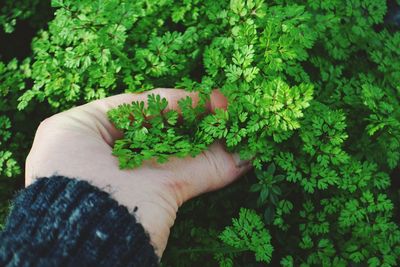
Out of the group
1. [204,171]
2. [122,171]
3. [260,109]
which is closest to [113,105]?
[122,171]

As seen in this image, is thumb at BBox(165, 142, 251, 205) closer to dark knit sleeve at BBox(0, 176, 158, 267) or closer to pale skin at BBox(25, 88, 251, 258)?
pale skin at BBox(25, 88, 251, 258)

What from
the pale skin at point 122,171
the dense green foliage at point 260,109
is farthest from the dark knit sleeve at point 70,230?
the dense green foliage at point 260,109

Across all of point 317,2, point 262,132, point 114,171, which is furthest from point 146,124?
point 317,2

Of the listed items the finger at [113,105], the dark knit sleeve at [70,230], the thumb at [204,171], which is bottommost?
the thumb at [204,171]

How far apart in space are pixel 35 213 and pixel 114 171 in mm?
377

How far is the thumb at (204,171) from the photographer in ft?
6.81

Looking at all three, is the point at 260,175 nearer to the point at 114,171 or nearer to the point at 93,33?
the point at 114,171

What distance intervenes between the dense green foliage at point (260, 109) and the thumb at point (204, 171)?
61 mm

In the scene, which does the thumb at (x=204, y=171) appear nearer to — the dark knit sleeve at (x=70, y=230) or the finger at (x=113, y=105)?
the finger at (x=113, y=105)

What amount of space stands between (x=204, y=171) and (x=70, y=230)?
75cm

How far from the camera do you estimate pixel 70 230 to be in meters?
1.66

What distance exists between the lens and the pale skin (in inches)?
73.6

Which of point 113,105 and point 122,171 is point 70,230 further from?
point 113,105

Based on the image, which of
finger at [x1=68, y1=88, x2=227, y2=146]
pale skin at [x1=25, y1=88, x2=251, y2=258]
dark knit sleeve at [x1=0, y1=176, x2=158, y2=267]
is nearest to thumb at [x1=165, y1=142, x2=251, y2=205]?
pale skin at [x1=25, y1=88, x2=251, y2=258]
